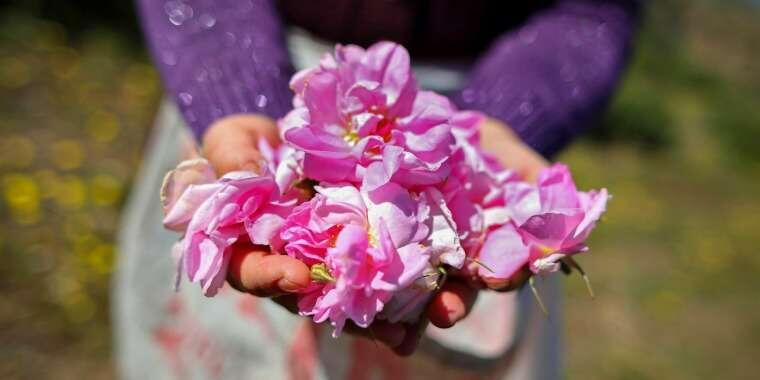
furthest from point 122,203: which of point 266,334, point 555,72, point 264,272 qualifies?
point 264,272

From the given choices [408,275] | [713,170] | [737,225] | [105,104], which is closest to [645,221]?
[737,225]

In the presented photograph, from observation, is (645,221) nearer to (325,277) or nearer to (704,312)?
(704,312)

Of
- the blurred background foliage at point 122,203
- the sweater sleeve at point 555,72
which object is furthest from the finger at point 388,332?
the blurred background foliage at point 122,203

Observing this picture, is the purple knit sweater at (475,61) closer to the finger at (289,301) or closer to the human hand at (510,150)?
the human hand at (510,150)

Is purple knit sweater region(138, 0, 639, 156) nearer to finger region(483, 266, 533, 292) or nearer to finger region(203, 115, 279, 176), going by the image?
finger region(203, 115, 279, 176)

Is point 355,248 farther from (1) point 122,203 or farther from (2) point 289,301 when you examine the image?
(1) point 122,203
